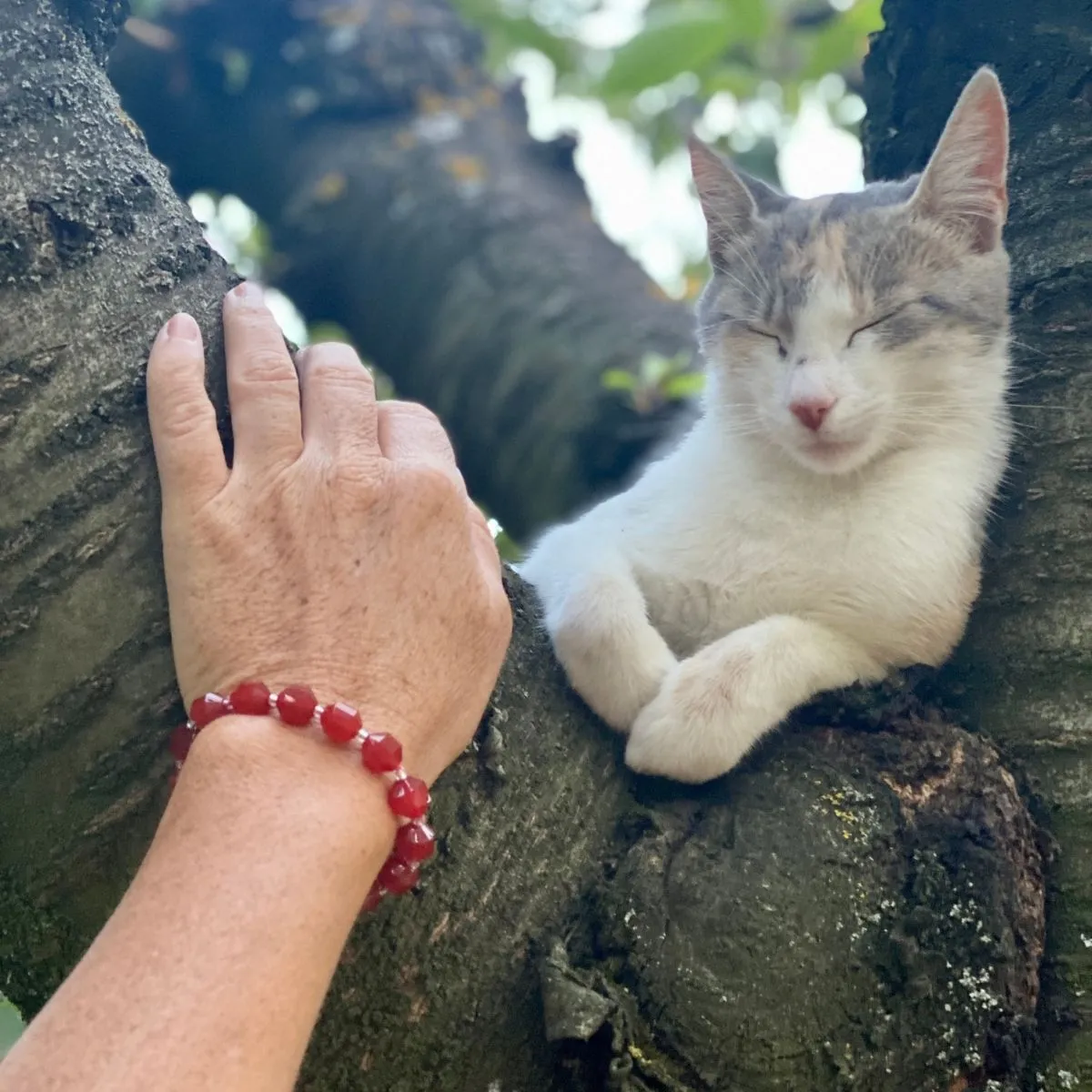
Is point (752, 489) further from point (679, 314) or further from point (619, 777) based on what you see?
point (679, 314)

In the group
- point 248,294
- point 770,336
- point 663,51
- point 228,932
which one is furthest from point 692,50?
point 228,932

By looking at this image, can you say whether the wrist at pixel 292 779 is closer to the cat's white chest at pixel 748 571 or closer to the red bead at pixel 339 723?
the red bead at pixel 339 723

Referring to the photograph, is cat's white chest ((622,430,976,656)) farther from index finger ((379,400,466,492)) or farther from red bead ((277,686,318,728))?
red bead ((277,686,318,728))

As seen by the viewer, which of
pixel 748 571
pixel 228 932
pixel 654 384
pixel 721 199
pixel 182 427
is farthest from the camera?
pixel 654 384

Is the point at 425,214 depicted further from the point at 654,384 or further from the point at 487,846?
the point at 487,846

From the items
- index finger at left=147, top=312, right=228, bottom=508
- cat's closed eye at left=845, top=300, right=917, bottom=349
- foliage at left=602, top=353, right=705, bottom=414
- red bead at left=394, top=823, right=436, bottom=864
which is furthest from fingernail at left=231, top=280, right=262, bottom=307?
foliage at left=602, top=353, right=705, bottom=414

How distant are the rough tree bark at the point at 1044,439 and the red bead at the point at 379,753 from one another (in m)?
0.67

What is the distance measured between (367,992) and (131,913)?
0.25 meters

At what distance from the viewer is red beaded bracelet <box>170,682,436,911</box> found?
3.02 ft

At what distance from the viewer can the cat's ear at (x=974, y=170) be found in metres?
1.47

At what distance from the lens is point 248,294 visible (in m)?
Result: 1.17

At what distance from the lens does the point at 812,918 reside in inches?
41.3

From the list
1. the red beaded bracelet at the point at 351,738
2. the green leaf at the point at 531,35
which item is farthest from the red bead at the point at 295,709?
the green leaf at the point at 531,35

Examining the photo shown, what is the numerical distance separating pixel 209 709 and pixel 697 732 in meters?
0.50
